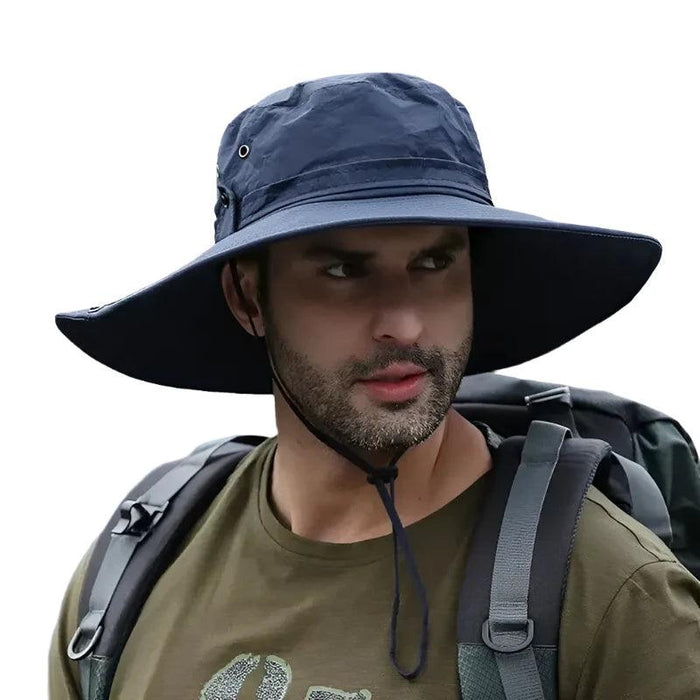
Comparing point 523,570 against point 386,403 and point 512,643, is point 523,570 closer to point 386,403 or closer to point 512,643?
point 512,643

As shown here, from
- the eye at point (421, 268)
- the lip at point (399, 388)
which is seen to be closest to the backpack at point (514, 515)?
the lip at point (399, 388)

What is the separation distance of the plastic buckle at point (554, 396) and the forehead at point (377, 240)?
456 millimetres

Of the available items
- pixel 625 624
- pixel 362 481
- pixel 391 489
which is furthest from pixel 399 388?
pixel 625 624

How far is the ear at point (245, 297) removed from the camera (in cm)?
254

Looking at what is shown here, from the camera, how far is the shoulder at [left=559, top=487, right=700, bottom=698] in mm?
2055

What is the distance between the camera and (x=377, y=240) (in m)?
2.24

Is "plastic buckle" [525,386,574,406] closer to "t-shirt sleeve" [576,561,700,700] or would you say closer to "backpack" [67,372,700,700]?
"backpack" [67,372,700,700]

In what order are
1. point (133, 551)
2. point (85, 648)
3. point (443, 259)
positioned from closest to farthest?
point (443, 259) → point (85, 648) → point (133, 551)

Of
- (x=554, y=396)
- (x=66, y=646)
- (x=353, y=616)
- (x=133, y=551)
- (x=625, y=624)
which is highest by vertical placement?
(x=554, y=396)

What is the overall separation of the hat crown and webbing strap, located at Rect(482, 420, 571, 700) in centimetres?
48

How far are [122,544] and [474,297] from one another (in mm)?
913

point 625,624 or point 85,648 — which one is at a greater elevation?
point 625,624

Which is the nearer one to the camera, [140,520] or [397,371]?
[397,371]

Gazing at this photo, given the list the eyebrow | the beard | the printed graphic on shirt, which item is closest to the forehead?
the eyebrow
